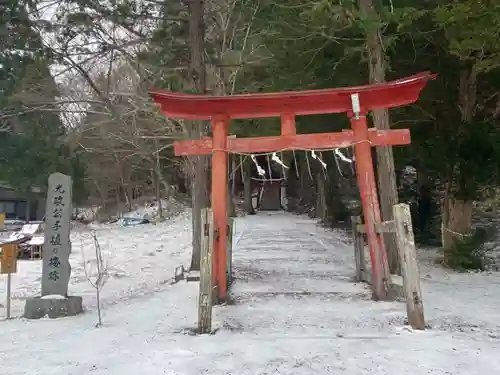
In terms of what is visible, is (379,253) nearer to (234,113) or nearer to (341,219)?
(234,113)

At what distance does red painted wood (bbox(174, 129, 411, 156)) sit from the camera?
25.5 feet

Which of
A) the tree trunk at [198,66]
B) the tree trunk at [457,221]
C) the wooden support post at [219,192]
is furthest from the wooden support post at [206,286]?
the tree trunk at [457,221]

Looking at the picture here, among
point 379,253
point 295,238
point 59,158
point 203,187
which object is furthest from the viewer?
point 59,158

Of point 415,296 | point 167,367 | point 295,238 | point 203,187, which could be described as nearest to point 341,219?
point 295,238

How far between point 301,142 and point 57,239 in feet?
13.7

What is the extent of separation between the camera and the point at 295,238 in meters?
17.7

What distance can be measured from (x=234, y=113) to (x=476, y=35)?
12.9ft

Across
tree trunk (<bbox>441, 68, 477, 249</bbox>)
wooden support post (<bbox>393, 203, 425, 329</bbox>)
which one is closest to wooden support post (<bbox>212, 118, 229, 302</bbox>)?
wooden support post (<bbox>393, 203, 425, 329</bbox>)

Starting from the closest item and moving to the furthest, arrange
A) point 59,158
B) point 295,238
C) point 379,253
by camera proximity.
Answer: point 379,253 → point 295,238 → point 59,158

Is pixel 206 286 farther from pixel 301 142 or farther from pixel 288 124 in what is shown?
pixel 288 124

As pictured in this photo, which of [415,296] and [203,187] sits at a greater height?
[203,187]

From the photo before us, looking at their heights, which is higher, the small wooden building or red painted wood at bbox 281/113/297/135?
the small wooden building

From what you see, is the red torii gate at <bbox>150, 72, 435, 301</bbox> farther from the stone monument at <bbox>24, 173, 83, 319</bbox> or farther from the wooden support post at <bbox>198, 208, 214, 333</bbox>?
the stone monument at <bbox>24, 173, 83, 319</bbox>

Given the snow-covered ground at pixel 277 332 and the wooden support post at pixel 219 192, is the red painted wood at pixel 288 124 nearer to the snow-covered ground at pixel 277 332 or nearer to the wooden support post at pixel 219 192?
the wooden support post at pixel 219 192
